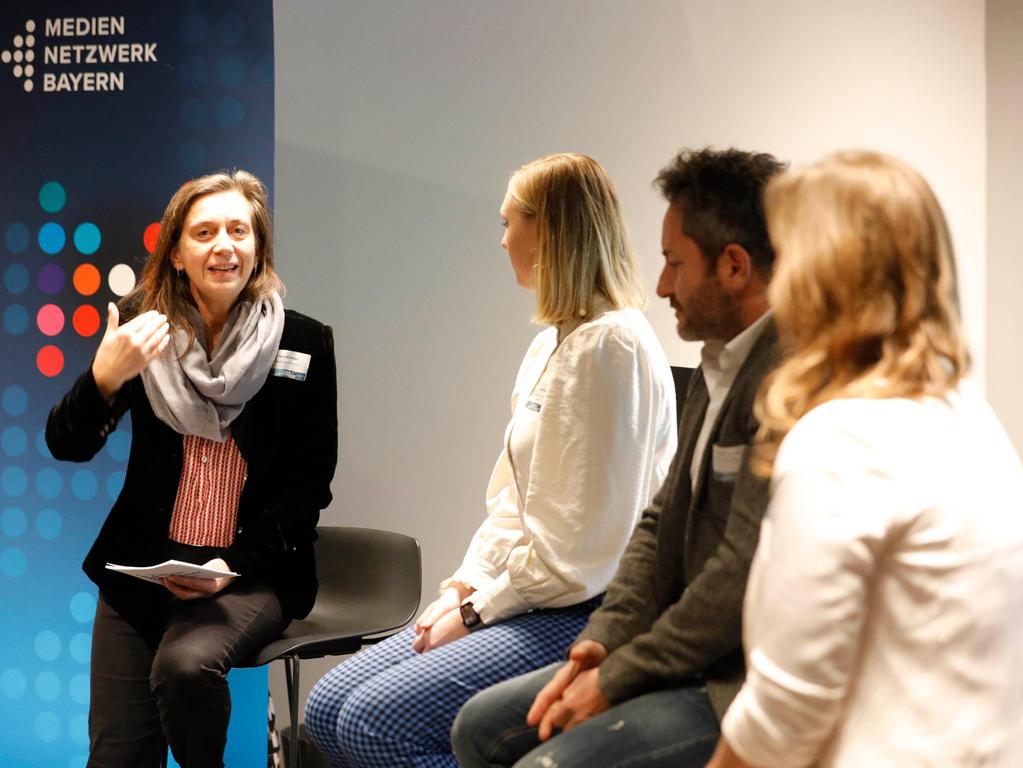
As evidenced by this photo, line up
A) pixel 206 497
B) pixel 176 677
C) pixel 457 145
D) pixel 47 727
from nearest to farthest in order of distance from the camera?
pixel 176 677, pixel 206 497, pixel 47 727, pixel 457 145

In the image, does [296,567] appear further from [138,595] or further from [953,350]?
[953,350]

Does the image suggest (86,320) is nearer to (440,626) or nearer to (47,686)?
(47,686)

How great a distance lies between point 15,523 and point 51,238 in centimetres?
84

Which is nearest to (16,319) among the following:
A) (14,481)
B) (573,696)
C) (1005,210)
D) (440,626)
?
(14,481)

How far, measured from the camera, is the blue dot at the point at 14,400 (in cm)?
316

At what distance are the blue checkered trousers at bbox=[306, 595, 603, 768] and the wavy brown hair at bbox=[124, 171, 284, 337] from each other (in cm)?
111

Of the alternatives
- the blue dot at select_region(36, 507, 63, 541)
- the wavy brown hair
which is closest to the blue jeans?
the wavy brown hair

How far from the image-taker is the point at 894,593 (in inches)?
42.0

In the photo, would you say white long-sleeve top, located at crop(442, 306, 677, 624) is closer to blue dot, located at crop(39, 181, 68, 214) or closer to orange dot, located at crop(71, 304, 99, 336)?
orange dot, located at crop(71, 304, 99, 336)

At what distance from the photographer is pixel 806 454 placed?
3.53 feet

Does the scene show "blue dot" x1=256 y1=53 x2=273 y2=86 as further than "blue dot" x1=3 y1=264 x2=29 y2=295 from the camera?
No

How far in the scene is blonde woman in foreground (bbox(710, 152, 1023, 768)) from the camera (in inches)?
41.2

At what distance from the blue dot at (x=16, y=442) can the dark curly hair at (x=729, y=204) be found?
2281 mm

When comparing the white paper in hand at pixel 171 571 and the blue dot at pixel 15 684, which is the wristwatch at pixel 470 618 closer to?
the white paper in hand at pixel 171 571
